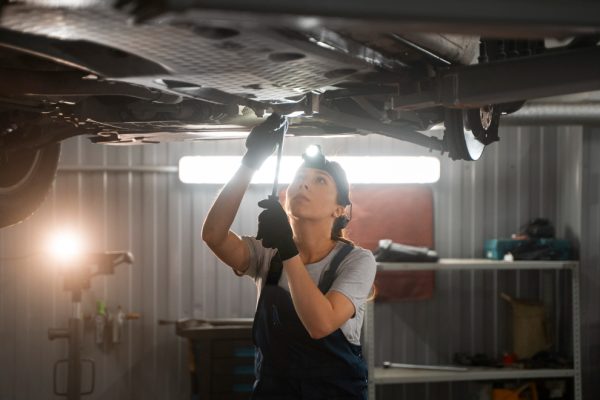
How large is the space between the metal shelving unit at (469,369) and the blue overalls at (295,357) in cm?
245

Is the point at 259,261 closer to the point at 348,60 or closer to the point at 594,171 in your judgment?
the point at 348,60

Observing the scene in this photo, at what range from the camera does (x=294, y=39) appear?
1196 mm

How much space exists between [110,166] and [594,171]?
3440mm

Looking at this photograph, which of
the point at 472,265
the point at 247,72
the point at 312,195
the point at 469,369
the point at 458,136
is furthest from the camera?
the point at 469,369

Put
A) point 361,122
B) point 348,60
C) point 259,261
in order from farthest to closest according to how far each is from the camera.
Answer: point 259,261 < point 361,122 < point 348,60

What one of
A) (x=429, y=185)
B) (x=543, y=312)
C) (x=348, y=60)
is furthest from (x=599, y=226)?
(x=348, y=60)

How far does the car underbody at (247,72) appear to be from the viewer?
102cm

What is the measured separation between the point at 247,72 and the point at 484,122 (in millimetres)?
922

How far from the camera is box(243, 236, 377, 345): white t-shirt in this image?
7.18 feet

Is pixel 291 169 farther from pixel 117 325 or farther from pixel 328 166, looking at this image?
pixel 328 166

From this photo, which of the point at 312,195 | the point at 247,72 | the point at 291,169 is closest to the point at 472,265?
the point at 291,169

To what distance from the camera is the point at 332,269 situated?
2.28 metres

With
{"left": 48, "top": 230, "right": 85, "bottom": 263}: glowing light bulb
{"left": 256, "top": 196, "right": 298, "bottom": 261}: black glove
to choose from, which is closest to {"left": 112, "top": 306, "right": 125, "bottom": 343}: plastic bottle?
{"left": 48, "top": 230, "right": 85, "bottom": 263}: glowing light bulb

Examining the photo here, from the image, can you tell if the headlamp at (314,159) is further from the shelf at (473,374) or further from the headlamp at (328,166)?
the shelf at (473,374)
